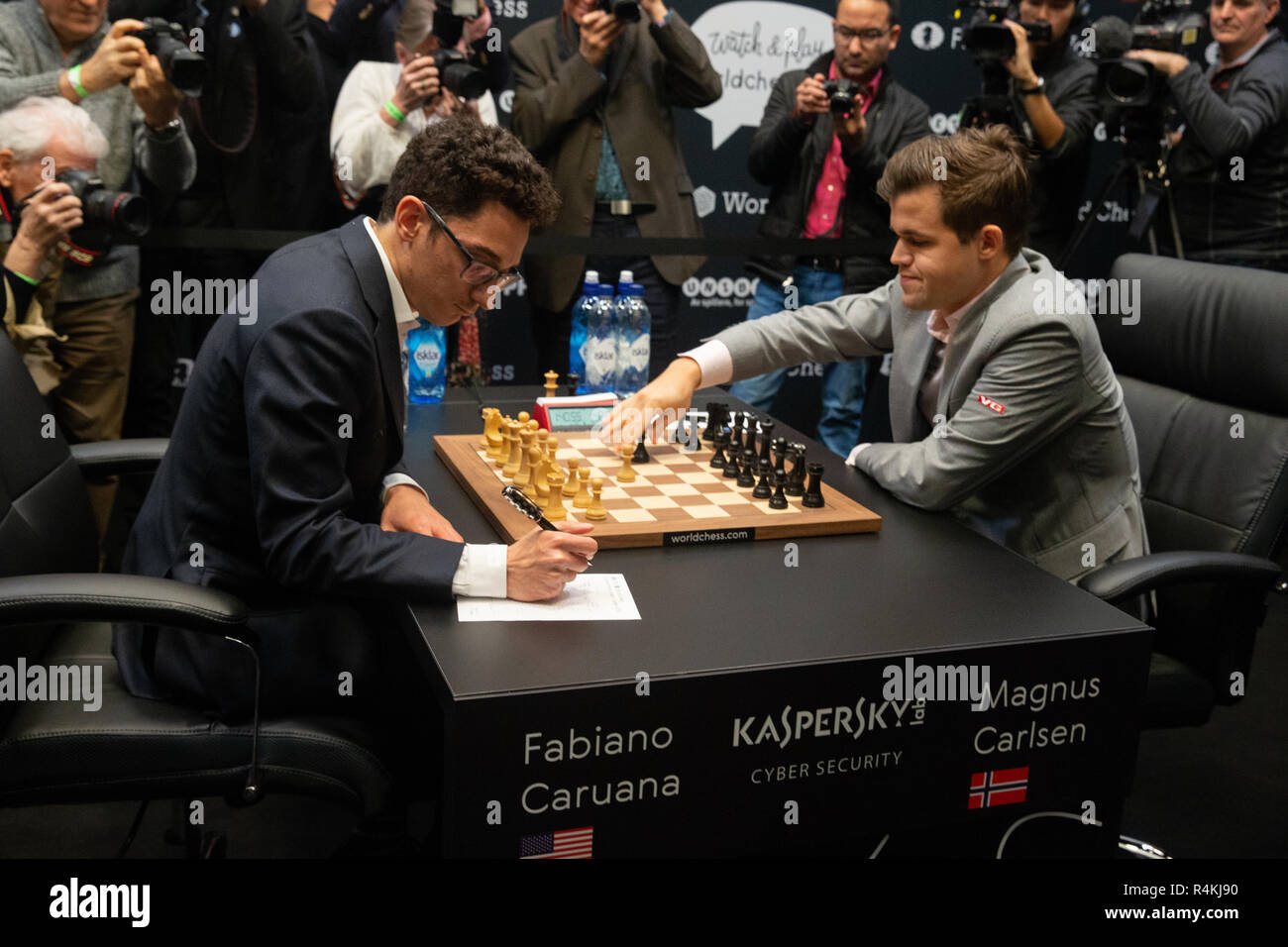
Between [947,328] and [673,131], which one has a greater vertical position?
[673,131]

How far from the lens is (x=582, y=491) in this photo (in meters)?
1.86

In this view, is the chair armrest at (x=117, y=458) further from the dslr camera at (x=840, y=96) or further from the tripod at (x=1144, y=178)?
the tripod at (x=1144, y=178)

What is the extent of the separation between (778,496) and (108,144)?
7.18 ft

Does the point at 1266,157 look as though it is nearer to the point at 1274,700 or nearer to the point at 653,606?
the point at 1274,700

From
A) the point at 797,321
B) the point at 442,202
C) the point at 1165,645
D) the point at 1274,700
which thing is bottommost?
the point at 1274,700

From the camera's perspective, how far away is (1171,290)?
2.29 metres

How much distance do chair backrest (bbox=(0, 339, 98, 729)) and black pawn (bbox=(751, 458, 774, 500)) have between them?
3.57 ft

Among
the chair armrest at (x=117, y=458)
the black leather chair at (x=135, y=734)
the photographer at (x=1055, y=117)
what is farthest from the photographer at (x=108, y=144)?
the photographer at (x=1055, y=117)

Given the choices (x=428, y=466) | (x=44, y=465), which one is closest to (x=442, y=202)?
(x=428, y=466)

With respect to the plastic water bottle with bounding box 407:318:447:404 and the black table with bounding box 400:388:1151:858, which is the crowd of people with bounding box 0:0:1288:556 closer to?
the plastic water bottle with bounding box 407:318:447:404

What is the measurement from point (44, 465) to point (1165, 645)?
192 cm

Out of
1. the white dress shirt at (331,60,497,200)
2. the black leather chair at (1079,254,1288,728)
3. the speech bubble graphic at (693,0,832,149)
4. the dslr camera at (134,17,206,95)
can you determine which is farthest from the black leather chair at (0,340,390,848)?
the speech bubble graphic at (693,0,832,149)

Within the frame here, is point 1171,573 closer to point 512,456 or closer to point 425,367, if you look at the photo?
point 512,456

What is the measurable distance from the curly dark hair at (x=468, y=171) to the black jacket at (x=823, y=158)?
216 cm
